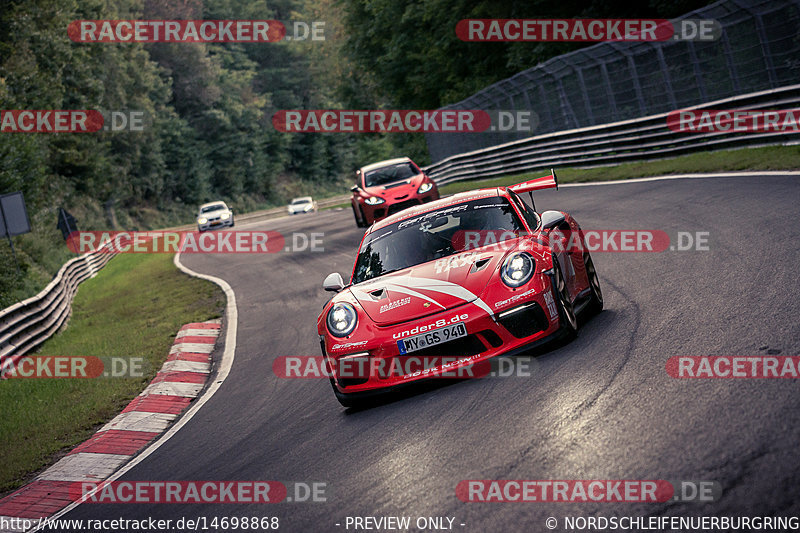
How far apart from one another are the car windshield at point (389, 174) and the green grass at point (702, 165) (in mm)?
4050

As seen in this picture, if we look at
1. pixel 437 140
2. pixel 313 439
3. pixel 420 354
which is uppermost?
pixel 437 140

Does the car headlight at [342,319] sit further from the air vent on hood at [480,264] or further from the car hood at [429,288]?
the air vent on hood at [480,264]

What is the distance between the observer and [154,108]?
70.9 metres

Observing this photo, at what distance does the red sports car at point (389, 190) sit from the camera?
18.8 metres

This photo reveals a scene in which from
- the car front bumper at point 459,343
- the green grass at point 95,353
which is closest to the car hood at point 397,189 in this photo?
the green grass at point 95,353

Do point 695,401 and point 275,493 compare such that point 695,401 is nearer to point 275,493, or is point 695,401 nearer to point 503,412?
point 503,412

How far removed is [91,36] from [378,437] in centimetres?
5585

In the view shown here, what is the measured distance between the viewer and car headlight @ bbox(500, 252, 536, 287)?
6.02 metres

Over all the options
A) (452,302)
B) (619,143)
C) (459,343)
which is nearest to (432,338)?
(459,343)

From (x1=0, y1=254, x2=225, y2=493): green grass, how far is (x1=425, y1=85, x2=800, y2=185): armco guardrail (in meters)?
10.2

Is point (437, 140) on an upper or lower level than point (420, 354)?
upper

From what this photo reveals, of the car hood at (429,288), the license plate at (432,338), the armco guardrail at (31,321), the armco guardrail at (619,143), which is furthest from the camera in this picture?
the armco guardrail at (619,143)

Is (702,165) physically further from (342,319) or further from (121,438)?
(121,438)

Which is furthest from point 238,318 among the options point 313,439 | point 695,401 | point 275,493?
point 695,401
